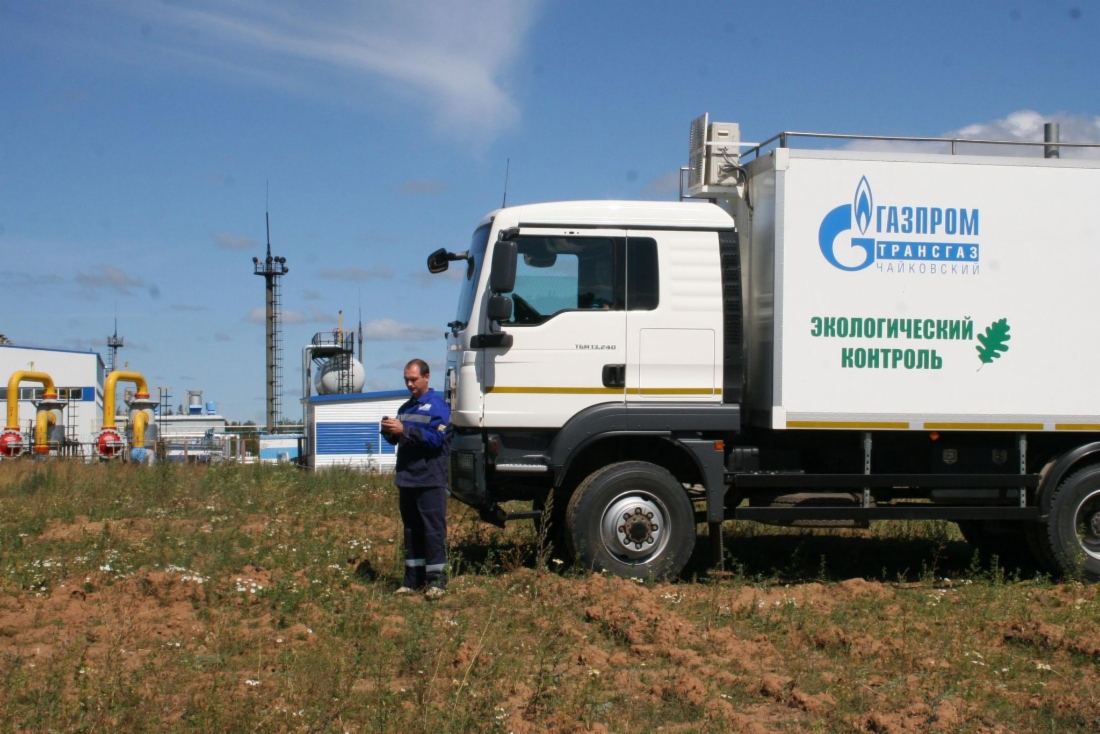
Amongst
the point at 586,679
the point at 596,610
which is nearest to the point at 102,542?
the point at 596,610

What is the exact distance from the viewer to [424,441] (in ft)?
26.1

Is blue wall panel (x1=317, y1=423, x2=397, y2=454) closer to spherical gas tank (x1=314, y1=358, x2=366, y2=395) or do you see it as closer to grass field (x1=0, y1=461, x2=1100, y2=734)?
spherical gas tank (x1=314, y1=358, x2=366, y2=395)

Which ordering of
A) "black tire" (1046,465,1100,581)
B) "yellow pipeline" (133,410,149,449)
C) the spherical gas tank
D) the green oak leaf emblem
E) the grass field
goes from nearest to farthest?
the grass field < the green oak leaf emblem < "black tire" (1046,465,1100,581) < "yellow pipeline" (133,410,149,449) < the spherical gas tank

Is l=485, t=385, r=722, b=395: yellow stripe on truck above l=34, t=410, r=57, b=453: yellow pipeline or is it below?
above

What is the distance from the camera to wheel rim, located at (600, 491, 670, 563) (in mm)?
8539

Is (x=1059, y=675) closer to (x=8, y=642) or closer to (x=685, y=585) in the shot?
(x=685, y=585)

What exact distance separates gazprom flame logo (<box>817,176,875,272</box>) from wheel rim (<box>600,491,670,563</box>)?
8.10 ft

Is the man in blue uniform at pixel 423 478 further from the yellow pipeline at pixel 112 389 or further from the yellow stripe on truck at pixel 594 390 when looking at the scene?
the yellow pipeline at pixel 112 389

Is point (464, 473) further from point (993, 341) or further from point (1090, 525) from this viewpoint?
point (1090, 525)

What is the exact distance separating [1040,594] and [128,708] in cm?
695

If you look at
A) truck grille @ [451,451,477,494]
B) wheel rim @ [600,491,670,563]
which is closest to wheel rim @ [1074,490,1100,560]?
wheel rim @ [600,491,670,563]

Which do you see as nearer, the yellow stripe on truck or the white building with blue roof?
the yellow stripe on truck

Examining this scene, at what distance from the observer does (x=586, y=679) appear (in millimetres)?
5762

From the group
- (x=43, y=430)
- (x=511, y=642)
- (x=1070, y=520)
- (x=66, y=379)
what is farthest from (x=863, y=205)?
(x=66, y=379)
